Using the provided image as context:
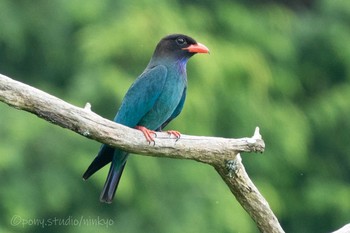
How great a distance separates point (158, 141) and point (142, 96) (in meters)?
1.13

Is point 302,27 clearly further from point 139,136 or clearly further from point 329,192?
point 139,136

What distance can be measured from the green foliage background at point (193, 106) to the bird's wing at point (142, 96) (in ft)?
13.4

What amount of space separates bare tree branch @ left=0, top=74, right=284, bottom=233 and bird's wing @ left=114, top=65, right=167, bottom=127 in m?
0.85

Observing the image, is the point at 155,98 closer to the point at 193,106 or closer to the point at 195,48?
the point at 195,48

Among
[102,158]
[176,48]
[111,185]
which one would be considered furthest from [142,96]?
[102,158]

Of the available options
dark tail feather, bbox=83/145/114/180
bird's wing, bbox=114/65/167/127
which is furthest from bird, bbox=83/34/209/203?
dark tail feather, bbox=83/145/114/180

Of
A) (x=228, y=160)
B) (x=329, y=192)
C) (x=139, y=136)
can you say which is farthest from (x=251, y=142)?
(x=329, y=192)

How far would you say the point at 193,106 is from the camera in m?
12.4

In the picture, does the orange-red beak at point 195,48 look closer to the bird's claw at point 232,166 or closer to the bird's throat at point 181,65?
the bird's throat at point 181,65

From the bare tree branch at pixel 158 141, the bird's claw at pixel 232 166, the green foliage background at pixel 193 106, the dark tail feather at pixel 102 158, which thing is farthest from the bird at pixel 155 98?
the green foliage background at pixel 193 106

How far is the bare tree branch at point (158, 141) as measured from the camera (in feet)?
20.1

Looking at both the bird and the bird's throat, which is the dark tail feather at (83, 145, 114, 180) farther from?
the bird's throat

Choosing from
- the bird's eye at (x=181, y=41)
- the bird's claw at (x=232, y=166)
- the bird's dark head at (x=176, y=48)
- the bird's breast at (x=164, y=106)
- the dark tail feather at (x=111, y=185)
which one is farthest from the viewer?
the bird's eye at (x=181, y=41)

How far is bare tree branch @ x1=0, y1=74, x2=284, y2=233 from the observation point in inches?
241
